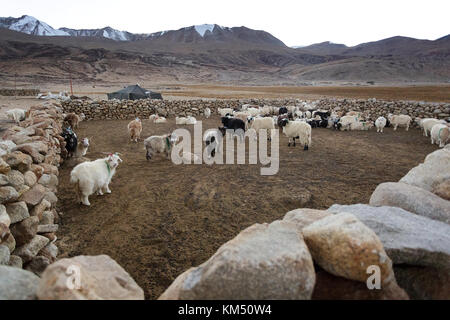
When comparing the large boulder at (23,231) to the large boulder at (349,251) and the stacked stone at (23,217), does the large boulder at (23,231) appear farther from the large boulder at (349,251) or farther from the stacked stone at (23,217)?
the large boulder at (349,251)

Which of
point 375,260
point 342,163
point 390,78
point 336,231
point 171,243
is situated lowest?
point 171,243

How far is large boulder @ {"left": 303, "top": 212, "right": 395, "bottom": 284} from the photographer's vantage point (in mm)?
1771

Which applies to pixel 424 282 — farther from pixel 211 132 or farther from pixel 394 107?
pixel 394 107

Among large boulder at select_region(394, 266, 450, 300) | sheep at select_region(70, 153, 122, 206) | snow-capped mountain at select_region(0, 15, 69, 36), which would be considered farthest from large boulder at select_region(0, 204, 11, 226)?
snow-capped mountain at select_region(0, 15, 69, 36)

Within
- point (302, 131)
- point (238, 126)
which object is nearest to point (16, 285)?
point (302, 131)

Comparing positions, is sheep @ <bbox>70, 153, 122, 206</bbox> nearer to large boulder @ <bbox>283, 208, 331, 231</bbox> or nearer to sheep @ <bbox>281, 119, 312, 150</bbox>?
large boulder @ <bbox>283, 208, 331, 231</bbox>

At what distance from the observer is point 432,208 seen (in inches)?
114

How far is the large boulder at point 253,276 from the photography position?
1.63m

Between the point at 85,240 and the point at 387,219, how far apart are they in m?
4.52

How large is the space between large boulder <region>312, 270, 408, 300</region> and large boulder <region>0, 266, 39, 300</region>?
183 cm

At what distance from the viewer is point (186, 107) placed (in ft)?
71.4

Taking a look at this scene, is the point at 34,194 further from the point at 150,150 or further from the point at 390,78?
the point at 390,78

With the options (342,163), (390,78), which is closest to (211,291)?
(342,163)

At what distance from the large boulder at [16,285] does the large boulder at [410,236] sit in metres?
2.56
